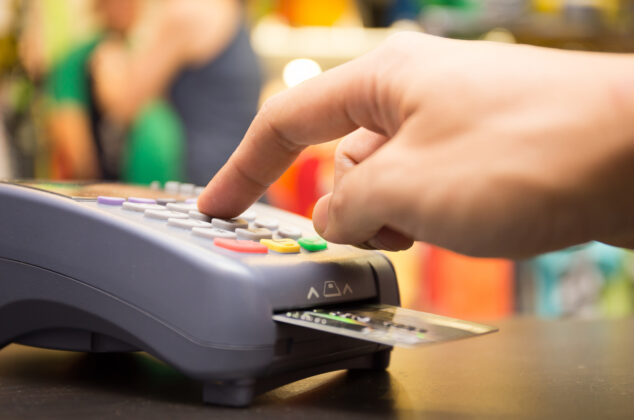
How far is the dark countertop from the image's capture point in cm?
36

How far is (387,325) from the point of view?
370 millimetres

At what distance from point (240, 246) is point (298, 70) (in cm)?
132

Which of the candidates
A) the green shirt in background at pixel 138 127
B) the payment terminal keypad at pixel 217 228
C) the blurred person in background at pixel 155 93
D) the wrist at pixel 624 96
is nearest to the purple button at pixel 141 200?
the payment terminal keypad at pixel 217 228

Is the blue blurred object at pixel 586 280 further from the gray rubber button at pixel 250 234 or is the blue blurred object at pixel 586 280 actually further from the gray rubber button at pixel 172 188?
the gray rubber button at pixel 250 234

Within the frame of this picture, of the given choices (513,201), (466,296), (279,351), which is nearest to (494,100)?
(513,201)

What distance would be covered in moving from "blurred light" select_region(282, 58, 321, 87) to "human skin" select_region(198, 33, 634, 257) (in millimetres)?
1317

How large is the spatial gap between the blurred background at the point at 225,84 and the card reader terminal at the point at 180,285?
3.47 feet

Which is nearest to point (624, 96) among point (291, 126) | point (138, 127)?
point (291, 126)

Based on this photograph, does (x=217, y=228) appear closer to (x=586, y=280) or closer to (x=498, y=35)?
(x=498, y=35)

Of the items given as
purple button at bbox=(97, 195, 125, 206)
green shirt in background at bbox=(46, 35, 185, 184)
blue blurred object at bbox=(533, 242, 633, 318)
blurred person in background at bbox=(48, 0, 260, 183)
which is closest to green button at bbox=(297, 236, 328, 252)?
purple button at bbox=(97, 195, 125, 206)

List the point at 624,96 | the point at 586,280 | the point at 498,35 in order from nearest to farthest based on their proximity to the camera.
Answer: the point at 624,96 → the point at 498,35 → the point at 586,280

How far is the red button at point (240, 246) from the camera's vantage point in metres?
0.39

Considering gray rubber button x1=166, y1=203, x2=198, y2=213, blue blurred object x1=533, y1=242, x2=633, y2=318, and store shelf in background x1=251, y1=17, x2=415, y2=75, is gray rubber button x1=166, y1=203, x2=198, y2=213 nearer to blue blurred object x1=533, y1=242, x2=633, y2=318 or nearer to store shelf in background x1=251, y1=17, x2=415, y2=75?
store shelf in background x1=251, y1=17, x2=415, y2=75

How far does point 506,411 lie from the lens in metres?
0.37
